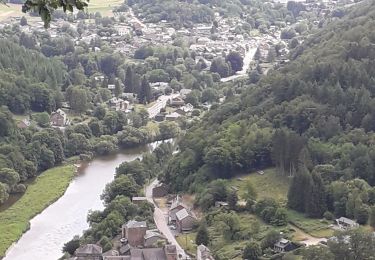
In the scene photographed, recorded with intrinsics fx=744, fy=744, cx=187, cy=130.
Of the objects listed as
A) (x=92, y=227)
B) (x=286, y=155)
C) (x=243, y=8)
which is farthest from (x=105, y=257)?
(x=243, y=8)

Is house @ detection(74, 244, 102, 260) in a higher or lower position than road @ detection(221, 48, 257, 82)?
higher

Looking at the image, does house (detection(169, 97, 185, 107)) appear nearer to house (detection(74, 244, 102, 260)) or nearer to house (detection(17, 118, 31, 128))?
house (detection(17, 118, 31, 128))

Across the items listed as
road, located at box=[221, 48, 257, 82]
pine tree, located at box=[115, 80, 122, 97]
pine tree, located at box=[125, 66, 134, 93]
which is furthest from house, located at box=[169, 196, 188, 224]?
road, located at box=[221, 48, 257, 82]

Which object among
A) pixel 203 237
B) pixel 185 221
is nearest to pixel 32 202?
pixel 185 221

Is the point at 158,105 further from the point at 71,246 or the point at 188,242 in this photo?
the point at 71,246

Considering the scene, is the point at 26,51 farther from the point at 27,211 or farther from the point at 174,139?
the point at 27,211
